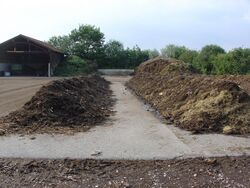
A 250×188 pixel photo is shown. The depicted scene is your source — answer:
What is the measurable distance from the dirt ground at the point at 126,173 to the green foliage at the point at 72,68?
55580mm

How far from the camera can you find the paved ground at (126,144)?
31.3ft

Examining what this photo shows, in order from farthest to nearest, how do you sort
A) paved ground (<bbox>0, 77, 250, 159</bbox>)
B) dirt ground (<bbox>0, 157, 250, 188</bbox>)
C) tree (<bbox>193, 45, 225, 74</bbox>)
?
tree (<bbox>193, 45, 225, 74</bbox>), paved ground (<bbox>0, 77, 250, 159</bbox>), dirt ground (<bbox>0, 157, 250, 188</bbox>)

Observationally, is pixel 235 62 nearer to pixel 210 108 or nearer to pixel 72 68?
pixel 210 108

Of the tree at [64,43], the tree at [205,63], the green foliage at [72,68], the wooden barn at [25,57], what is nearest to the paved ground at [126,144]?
the tree at [205,63]

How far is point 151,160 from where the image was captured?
902cm

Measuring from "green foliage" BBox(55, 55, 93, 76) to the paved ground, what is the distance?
172 ft

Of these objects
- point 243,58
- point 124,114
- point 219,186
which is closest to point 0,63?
point 243,58

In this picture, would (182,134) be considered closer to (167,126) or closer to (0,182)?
(167,126)

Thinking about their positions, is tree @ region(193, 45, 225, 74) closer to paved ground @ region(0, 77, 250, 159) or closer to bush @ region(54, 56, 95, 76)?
bush @ region(54, 56, 95, 76)

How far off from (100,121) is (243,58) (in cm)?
2622

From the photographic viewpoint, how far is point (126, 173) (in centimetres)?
825

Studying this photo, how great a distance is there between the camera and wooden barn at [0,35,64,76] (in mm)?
64188

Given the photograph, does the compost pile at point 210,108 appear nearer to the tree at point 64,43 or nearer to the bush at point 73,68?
the bush at point 73,68

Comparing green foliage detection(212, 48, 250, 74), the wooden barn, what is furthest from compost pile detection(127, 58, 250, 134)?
the wooden barn
